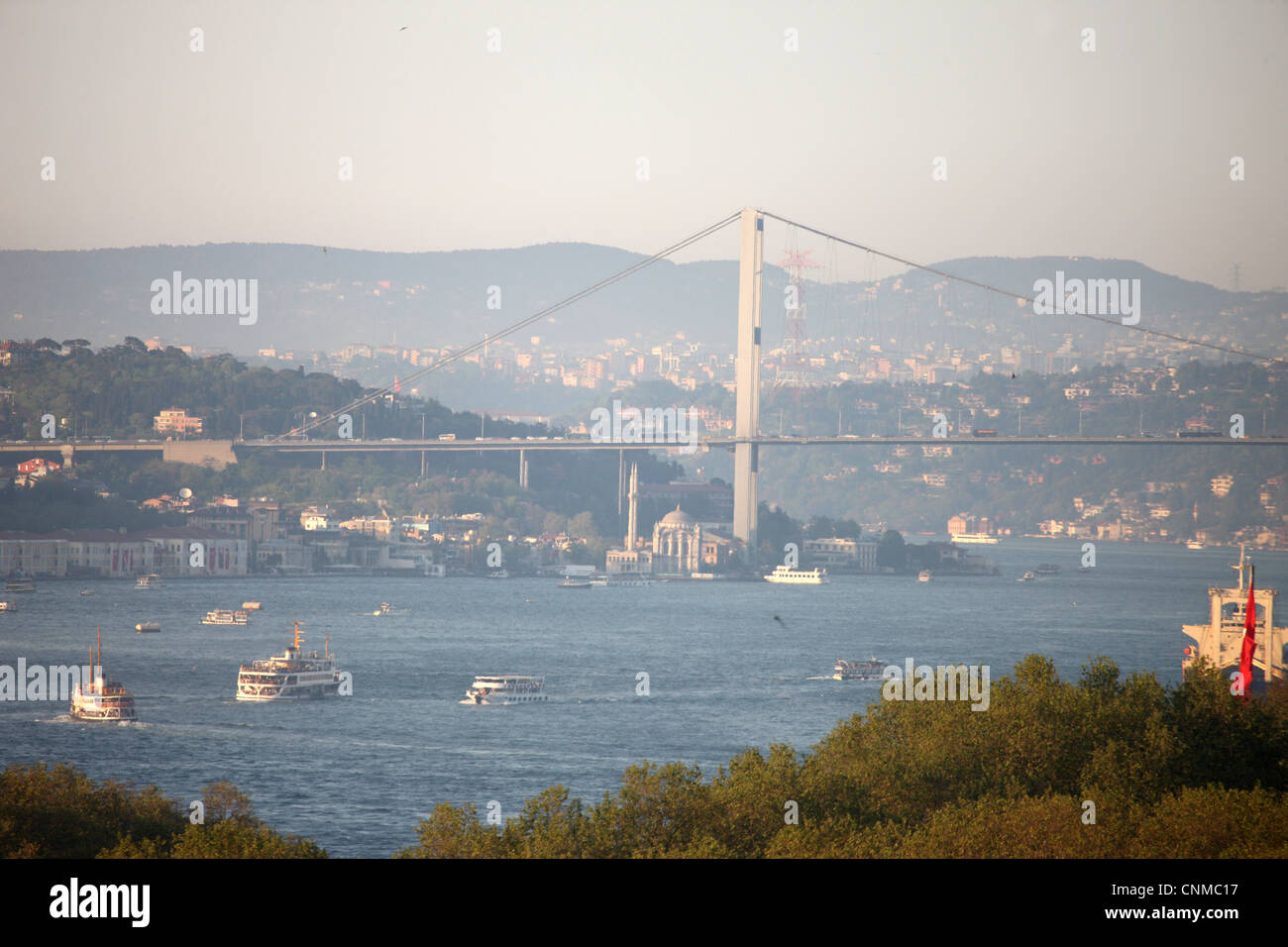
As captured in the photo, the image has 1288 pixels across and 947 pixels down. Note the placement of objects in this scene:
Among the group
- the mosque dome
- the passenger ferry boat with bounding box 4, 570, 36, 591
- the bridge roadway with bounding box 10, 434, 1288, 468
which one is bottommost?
the passenger ferry boat with bounding box 4, 570, 36, 591

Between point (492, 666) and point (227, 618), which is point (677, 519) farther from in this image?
point (492, 666)

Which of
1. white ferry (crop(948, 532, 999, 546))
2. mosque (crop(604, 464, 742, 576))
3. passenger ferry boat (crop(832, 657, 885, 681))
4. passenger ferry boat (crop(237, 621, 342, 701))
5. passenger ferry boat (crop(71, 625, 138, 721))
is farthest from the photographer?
white ferry (crop(948, 532, 999, 546))

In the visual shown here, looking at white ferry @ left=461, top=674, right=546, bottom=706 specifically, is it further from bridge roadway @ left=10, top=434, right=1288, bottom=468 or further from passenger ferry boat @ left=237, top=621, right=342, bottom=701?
bridge roadway @ left=10, top=434, right=1288, bottom=468

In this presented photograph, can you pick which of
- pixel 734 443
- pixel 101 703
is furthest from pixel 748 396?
pixel 101 703

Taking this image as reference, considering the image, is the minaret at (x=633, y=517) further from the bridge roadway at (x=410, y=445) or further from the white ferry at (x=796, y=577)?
the white ferry at (x=796, y=577)

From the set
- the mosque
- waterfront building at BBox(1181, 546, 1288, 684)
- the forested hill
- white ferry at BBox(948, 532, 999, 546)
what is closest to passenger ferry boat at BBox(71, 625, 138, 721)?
waterfront building at BBox(1181, 546, 1288, 684)

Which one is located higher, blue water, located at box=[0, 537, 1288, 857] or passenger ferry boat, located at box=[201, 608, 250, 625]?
passenger ferry boat, located at box=[201, 608, 250, 625]
